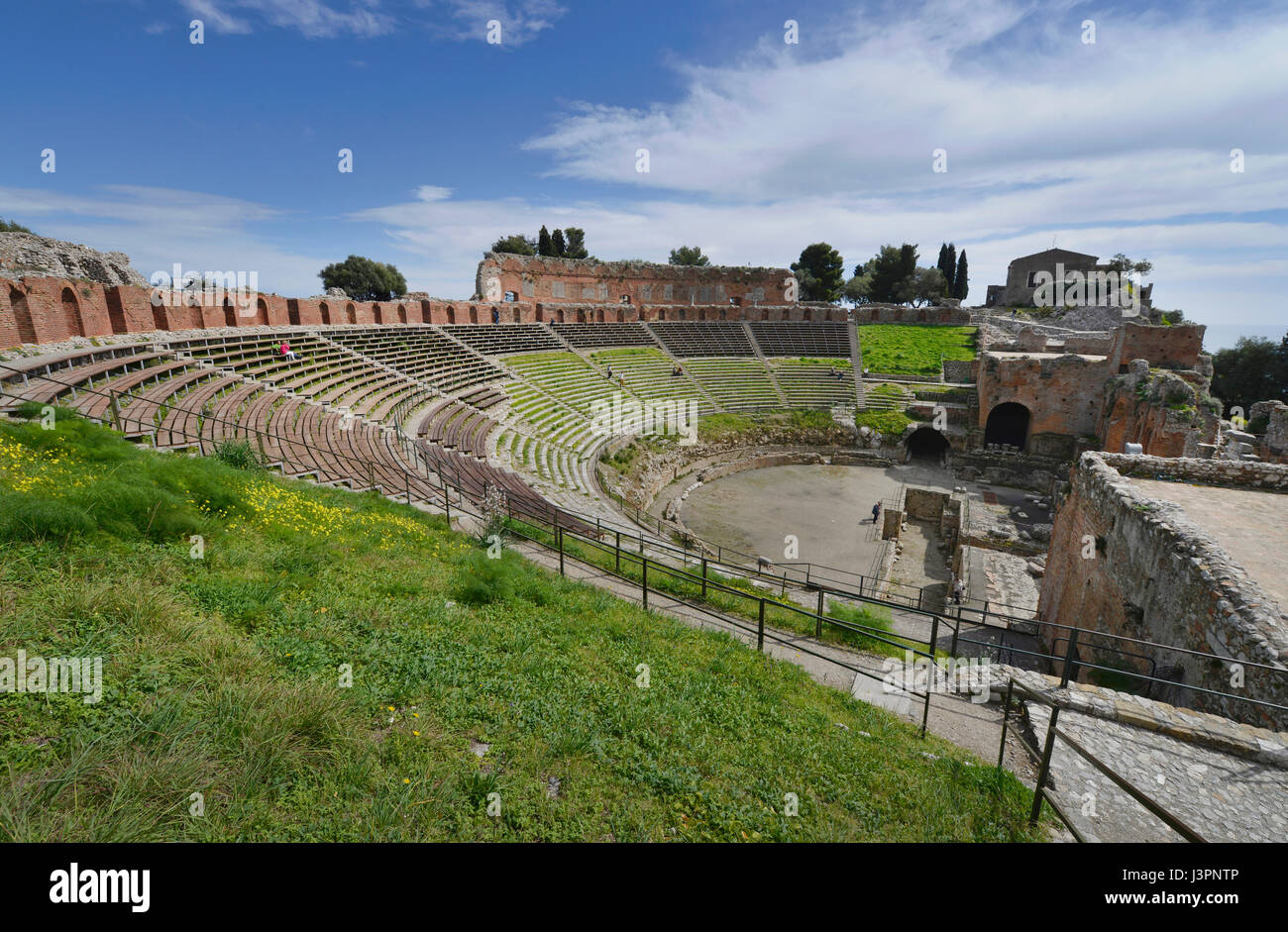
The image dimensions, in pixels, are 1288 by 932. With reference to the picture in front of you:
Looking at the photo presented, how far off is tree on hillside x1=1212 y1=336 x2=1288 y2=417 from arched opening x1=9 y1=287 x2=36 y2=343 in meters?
46.3

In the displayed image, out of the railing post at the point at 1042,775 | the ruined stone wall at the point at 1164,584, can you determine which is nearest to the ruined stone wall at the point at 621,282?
the ruined stone wall at the point at 1164,584

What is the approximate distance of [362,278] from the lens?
53.0m

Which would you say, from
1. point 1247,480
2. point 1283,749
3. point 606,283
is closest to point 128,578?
point 1283,749

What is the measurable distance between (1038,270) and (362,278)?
61.4 m

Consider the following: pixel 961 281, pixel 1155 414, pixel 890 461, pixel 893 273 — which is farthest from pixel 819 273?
pixel 1155 414

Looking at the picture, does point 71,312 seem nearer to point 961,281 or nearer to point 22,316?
point 22,316

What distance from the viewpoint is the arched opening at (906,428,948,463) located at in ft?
Result: 96.3

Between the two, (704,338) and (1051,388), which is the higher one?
(704,338)

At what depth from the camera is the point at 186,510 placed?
641 cm
